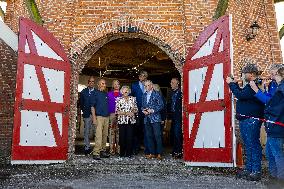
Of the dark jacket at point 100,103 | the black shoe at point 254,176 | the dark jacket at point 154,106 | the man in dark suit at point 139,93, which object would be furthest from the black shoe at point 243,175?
the dark jacket at point 100,103

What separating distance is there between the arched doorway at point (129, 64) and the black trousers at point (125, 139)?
1451 mm

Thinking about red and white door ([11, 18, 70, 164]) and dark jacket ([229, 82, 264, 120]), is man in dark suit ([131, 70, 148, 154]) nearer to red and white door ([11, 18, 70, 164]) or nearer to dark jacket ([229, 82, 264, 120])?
red and white door ([11, 18, 70, 164])

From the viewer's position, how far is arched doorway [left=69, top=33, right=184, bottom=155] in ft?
25.3

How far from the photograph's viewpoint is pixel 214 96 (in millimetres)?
6629

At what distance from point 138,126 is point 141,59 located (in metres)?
4.21

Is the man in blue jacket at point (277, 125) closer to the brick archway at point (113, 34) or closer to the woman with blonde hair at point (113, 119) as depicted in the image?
the brick archway at point (113, 34)

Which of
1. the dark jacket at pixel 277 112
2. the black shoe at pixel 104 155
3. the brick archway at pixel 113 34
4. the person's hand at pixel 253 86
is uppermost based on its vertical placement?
the brick archway at pixel 113 34

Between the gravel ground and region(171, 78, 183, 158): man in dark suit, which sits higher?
region(171, 78, 183, 158): man in dark suit

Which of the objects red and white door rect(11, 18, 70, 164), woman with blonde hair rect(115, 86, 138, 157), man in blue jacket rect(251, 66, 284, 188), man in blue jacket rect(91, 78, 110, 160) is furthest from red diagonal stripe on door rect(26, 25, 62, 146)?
man in blue jacket rect(251, 66, 284, 188)

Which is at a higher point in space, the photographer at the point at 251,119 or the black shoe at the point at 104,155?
the photographer at the point at 251,119

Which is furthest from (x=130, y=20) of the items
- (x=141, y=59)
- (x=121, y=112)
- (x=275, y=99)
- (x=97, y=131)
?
(x=141, y=59)

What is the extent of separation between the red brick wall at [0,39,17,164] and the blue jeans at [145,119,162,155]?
3198 millimetres

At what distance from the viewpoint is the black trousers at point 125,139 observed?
7938 mm

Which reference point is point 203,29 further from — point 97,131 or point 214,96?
point 97,131
